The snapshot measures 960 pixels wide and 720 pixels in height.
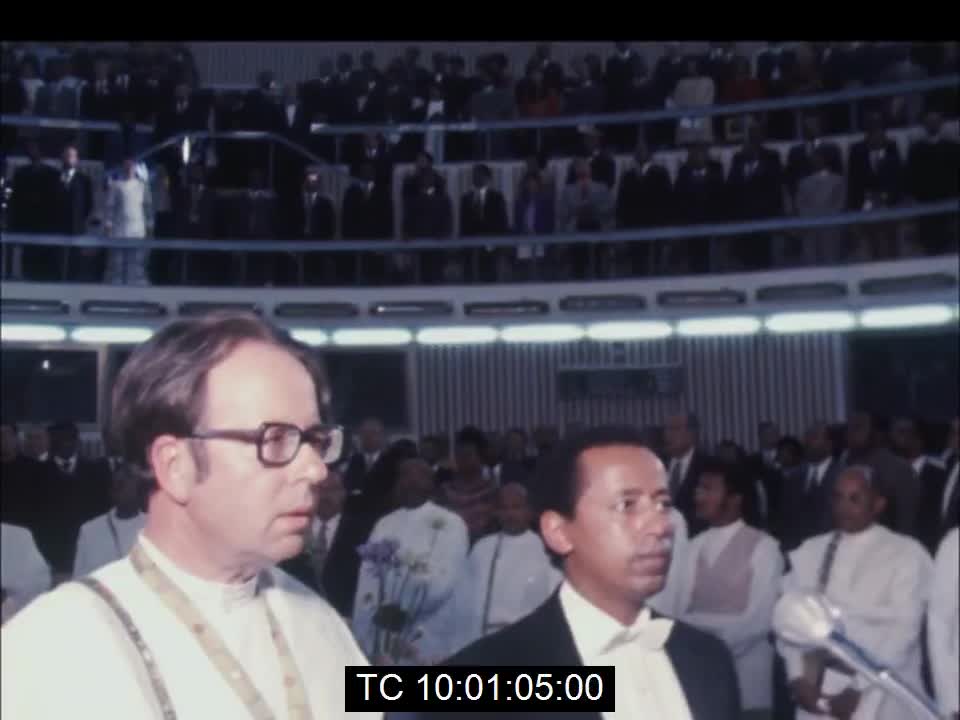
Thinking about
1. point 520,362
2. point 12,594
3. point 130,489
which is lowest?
point 12,594

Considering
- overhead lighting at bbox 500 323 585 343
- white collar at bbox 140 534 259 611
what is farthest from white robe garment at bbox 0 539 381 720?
overhead lighting at bbox 500 323 585 343

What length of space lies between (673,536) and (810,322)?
57 centimetres

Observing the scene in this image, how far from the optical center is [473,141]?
2510 mm

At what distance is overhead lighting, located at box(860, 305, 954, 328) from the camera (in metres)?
2.36

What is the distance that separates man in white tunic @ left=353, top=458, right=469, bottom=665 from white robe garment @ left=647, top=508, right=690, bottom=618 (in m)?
0.32

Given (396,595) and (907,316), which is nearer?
(396,595)

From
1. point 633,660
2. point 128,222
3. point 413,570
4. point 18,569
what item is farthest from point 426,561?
point 128,222

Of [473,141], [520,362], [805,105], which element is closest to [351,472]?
[520,362]

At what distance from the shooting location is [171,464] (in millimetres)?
1537

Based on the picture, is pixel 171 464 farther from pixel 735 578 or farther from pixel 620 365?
pixel 735 578

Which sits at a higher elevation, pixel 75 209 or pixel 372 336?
pixel 75 209

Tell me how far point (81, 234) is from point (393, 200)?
535 mm

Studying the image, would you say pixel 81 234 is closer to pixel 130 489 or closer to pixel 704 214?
pixel 130 489
